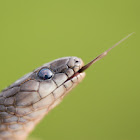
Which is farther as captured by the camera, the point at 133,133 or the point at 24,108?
the point at 133,133

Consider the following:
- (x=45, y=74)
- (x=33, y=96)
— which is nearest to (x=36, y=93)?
(x=33, y=96)

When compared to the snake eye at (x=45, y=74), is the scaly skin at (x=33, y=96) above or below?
below

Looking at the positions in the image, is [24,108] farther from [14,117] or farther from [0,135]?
[0,135]

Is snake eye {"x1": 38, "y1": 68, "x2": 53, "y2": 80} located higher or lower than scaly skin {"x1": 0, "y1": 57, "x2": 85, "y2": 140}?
higher

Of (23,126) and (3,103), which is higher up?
(3,103)

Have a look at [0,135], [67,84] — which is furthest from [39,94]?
[0,135]

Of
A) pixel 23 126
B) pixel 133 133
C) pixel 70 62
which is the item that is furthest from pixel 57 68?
pixel 133 133
